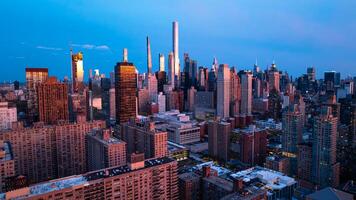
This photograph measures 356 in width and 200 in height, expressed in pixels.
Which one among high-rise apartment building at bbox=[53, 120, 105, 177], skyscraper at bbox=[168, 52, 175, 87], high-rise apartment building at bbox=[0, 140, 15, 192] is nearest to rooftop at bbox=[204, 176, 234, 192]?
high-rise apartment building at bbox=[53, 120, 105, 177]

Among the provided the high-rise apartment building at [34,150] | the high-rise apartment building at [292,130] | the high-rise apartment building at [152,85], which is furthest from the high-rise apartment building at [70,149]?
the high-rise apartment building at [152,85]

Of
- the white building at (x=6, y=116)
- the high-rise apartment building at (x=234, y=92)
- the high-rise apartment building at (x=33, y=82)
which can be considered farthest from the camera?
the high-rise apartment building at (x=234, y=92)

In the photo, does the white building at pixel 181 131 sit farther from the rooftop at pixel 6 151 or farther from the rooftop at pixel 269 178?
the rooftop at pixel 6 151

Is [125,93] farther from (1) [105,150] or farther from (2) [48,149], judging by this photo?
(1) [105,150]

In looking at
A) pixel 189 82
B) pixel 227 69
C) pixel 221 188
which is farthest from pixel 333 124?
pixel 189 82

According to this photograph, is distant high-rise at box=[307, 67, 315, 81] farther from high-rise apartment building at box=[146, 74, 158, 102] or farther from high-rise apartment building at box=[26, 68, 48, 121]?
high-rise apartment building at box=[26, 68, 48, 121]

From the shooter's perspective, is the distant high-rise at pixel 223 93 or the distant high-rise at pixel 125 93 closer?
the distant high-rise at pixel 125 93
